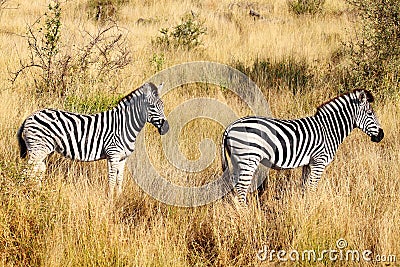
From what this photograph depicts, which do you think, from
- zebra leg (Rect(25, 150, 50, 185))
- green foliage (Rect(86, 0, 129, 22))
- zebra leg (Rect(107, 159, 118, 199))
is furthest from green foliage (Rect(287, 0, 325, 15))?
zebra leg (Rect(25, 150, 50, 185))

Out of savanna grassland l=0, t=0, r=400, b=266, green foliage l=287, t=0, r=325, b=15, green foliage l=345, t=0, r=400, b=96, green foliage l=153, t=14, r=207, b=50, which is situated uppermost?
green foliage l=287, t=0, r=325, b=15

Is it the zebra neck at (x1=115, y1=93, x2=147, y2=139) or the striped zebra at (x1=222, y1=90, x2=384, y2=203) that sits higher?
the zebra neck at (x1=115, y1=93, x2=147, y2=139)

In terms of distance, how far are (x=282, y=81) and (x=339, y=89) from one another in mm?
1097

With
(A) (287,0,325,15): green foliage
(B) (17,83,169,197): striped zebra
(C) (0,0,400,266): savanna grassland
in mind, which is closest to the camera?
(C) (0,0,400,266): savanna grassland

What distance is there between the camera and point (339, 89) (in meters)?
7.71

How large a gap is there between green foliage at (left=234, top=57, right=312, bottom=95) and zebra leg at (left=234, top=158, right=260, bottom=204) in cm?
354

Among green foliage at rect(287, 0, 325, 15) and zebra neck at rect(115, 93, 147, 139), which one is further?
green foliage at rect(287, 0, 325, 15)

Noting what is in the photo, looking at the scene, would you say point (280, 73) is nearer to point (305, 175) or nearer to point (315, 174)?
point (305, 175)

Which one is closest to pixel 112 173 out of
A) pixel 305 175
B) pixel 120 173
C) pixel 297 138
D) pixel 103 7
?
pixel 120 173

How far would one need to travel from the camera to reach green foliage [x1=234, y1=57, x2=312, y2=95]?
8258mm

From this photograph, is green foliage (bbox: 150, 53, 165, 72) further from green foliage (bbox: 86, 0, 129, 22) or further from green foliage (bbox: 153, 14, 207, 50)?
green foliage (bbox: 86, 0, 129, 22)

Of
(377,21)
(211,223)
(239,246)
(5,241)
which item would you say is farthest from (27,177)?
(377,21)

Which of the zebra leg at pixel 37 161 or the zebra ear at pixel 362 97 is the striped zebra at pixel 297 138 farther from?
the zebra leg at pixel 37 161

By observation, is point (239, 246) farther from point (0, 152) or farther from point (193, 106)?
point (193, 106)
